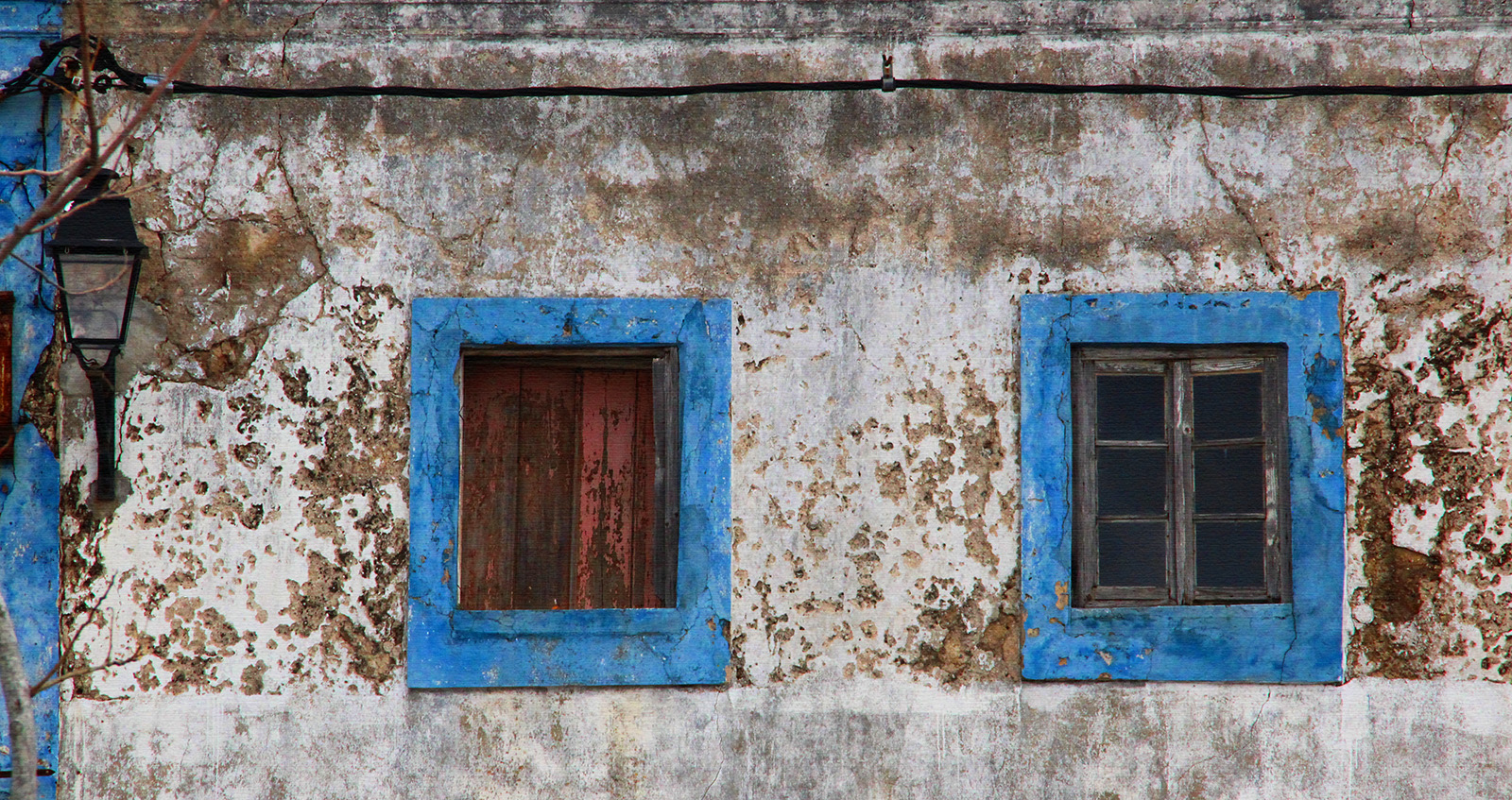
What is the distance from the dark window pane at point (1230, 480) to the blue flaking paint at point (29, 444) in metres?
3.52

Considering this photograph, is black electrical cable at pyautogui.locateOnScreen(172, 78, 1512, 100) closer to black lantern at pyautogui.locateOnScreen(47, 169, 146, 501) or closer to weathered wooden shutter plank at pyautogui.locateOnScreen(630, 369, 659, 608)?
black lantern at pyautogui.locateOnScreen(47, 169, 146, 501)

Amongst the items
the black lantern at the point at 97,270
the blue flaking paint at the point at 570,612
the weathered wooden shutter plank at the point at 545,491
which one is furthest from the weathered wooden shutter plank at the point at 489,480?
the black lantern at the point at 97,270

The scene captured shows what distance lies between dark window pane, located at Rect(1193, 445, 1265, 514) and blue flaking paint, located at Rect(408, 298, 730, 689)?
4.93 feet

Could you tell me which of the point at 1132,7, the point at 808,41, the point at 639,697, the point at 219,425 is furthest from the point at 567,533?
the point at 1132,7

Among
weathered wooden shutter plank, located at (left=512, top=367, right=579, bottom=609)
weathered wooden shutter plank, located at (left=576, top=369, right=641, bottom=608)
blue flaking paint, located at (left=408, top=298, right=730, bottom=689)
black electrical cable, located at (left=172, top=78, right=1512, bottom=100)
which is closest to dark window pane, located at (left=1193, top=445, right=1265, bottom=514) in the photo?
black electrical cable, located at (left=172, top=78, right=1512, bottom=100)

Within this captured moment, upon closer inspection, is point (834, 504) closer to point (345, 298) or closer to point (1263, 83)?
point (345, 298)

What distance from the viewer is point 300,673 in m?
3.59

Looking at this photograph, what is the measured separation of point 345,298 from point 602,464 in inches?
37.4

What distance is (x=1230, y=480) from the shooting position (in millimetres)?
3719

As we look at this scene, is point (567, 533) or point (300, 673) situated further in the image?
point (567, 533)

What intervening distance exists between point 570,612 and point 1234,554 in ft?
6.83

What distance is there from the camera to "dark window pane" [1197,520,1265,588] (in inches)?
146

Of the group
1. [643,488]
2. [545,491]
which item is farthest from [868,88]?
[545,491]

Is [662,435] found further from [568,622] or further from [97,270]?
[97,270]
